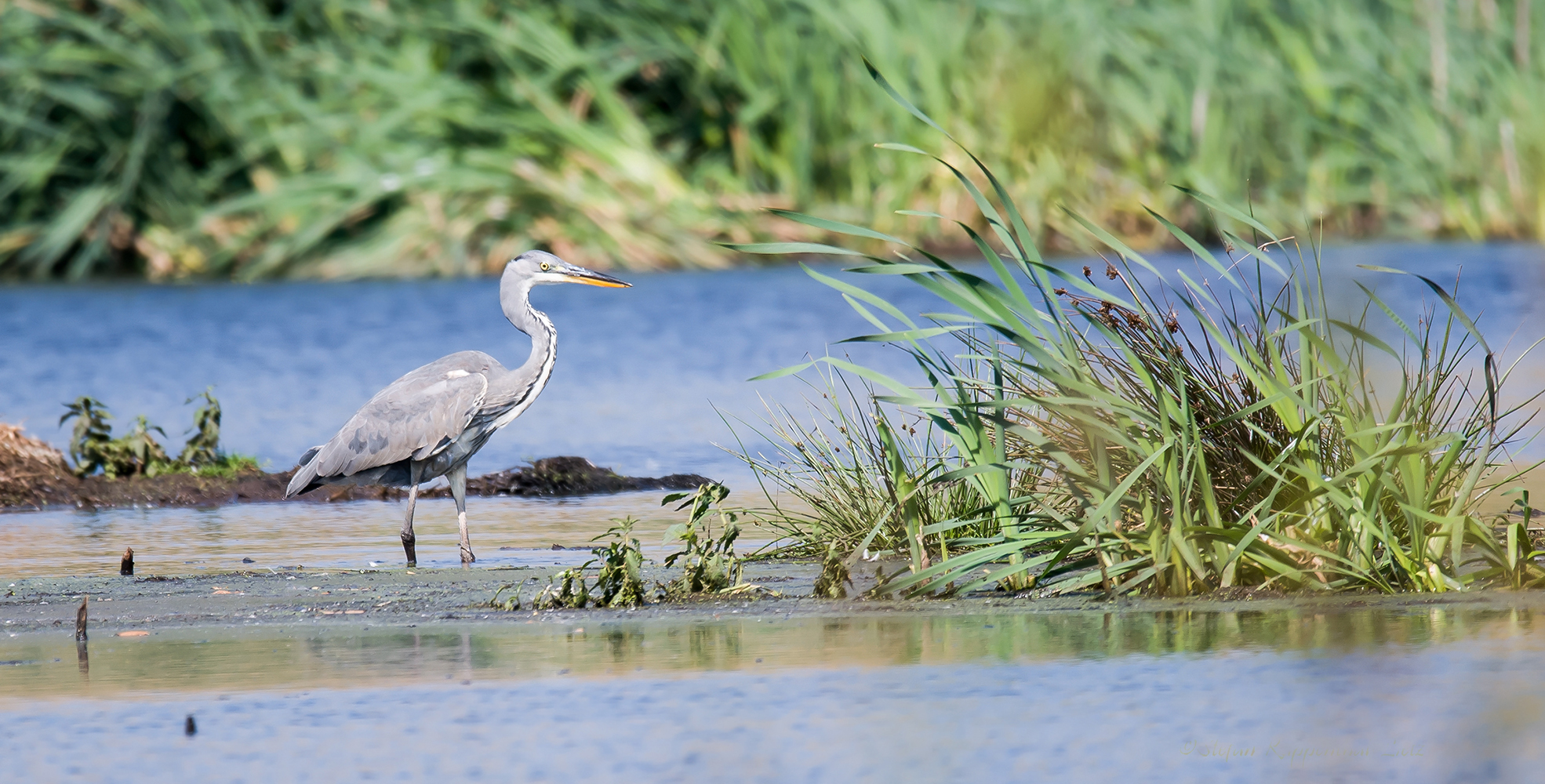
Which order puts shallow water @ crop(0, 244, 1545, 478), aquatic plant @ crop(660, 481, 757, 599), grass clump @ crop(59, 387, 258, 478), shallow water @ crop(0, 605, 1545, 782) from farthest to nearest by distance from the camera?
shallow water @ crop(0, 244, 1545, 478) < grass clump @ crop(59, 387, 258, 478) < aquatic plant @ crop(660, 481, 757, 599) < shallow water @ crop(0, 605, 1545, 782)

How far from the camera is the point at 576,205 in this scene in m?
19.9

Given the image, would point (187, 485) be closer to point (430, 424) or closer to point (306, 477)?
point (306, 477)

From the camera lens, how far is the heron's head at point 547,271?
916 cm

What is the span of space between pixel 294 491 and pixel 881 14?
12.6 meters

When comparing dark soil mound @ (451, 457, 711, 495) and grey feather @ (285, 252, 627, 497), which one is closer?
grey feather @ (285, 252, 627, 497)

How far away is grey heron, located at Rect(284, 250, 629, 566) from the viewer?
8.31 metres

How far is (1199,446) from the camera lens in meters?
6.02

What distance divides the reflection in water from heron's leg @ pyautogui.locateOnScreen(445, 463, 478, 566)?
1.57 meters

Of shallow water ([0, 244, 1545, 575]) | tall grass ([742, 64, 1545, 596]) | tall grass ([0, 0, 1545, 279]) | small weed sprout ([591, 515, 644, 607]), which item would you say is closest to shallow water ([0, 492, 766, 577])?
shallow water ([0, 244, 1545, 575])

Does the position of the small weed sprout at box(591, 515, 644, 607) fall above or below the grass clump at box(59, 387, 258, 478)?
below

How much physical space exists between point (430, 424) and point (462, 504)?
14.2 inches

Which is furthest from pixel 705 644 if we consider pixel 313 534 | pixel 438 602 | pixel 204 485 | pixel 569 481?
pixel 204 485

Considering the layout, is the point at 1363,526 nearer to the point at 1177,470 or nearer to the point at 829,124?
the point at 1177,470

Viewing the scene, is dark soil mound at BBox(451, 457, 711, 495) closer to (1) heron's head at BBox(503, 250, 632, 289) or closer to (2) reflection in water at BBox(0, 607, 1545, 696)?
(1) heron's head at BBox(503, 250, 632, 289)
